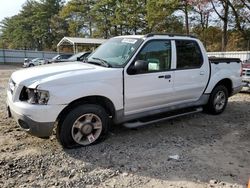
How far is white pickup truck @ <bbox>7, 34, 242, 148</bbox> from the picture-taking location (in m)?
4.31

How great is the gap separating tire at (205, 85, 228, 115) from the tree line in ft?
69.9

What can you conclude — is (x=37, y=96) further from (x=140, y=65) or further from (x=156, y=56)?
(x=156, y=56)

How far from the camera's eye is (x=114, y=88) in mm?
4848

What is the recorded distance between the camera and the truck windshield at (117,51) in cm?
511

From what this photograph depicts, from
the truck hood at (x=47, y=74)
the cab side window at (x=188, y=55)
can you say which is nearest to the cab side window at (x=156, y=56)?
the cab side window at (x=188, y=55)

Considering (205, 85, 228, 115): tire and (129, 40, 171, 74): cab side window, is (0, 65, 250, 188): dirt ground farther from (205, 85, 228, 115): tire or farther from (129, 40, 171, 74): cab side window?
(129, 40, 171, 74): cab side window

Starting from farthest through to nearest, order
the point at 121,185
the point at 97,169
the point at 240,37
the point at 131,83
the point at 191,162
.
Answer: the point at 240,37 < the point at 131,83 < the point at 191,162 < the point at 97,169 < the point at 121,185

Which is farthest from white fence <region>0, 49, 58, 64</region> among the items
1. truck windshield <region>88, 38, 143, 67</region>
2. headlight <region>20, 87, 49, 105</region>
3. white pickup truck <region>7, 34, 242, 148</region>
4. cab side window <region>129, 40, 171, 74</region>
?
headlight <region>20, 87, 49, 105</region>

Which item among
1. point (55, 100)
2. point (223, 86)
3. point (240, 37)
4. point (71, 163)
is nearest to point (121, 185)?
point (71, 163)

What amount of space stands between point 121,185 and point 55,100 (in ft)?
5.14

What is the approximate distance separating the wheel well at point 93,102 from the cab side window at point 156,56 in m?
0.76

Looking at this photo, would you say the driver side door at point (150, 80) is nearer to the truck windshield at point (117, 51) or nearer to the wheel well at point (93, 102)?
the truck windshield at point (117, 51)

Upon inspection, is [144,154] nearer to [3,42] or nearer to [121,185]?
[121,185]

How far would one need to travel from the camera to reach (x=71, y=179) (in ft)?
12.4
